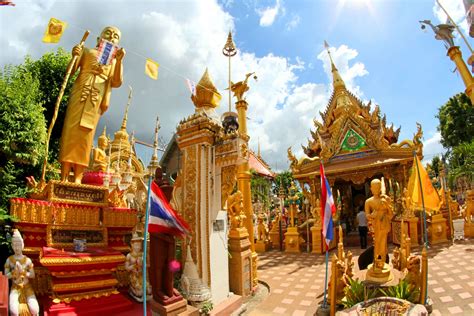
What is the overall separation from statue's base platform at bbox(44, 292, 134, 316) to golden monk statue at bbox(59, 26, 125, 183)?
257 cm

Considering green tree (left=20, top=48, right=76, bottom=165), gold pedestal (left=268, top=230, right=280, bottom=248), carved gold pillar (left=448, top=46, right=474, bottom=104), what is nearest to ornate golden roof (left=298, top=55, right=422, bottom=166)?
carved gold pillar (left=448, top=46, right=474, bottom=104)

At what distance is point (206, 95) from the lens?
647cm

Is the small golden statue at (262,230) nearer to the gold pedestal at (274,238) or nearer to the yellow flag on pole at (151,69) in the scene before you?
the gold pedestal at (274,238)

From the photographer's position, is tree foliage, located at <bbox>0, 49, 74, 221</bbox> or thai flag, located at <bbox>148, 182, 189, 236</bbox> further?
tree foliage, located at <bbox>0, 49, 74, 221</bbox>

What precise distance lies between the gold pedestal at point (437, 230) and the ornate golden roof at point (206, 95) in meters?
11.0

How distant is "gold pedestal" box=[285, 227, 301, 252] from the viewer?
12922 millimetres

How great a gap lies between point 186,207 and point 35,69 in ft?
18.4

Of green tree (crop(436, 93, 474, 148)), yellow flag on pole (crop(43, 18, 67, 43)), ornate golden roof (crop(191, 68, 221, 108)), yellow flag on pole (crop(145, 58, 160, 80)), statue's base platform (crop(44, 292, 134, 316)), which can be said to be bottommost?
statue's base platform (crop(44, 292, 134, 316))

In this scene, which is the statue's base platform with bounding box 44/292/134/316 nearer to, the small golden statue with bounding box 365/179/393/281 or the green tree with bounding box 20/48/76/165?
the green tree with bounding box 20/48/76/165

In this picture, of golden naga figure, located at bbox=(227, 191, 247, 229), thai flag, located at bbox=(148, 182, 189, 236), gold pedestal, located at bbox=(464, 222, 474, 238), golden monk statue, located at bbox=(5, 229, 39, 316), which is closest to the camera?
thai flag, located at bbox=(148, 182, 189, 236)

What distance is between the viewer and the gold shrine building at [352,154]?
12.8 metres

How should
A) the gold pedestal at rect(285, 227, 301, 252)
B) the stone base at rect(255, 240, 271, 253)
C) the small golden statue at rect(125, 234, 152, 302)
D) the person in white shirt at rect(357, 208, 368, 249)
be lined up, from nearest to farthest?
the small golden statue at rect(125, 234, 152, 302), the person in white shirt at rect(357, 208, 368, 249), the gold pedestal at rect(285, 227, 301, 252), the stone base at rect(255, 240, 271, 253)

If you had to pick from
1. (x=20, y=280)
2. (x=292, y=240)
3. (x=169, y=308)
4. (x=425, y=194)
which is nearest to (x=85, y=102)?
(x=20, y=280)

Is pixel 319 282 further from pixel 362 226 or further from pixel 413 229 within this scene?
pixel 413 229
